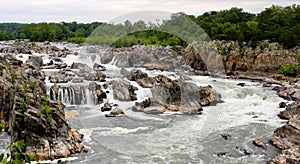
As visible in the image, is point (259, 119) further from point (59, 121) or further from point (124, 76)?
point (124, 76)

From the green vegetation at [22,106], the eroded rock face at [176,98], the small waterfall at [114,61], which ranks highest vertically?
the small waterfall at [114,61]

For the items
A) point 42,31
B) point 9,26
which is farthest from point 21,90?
point 9,26

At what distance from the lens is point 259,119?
16656 millimetres

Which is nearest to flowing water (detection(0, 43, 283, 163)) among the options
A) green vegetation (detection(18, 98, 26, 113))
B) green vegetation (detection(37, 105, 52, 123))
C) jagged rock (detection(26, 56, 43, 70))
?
green vegetation (detection(37, 105, 52, 123))

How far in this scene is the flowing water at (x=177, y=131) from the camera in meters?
12.0

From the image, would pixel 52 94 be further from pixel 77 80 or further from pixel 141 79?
pixel 141 79

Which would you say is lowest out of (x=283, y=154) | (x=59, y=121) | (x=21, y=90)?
(x=283, y=154)

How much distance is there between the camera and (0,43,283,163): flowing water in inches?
474

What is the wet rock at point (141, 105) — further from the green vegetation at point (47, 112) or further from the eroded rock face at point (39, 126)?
the green vegetation at point (47, 112)

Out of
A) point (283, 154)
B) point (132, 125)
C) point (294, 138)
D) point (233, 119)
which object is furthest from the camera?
point (233, 119)

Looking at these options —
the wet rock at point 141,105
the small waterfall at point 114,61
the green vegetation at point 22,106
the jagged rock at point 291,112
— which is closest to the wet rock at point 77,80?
the wet rock at point 141,105

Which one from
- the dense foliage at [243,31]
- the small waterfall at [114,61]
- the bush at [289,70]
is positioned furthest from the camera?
the small waterfall at [114,61]

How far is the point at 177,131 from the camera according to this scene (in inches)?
582

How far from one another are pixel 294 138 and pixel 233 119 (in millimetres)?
4050
